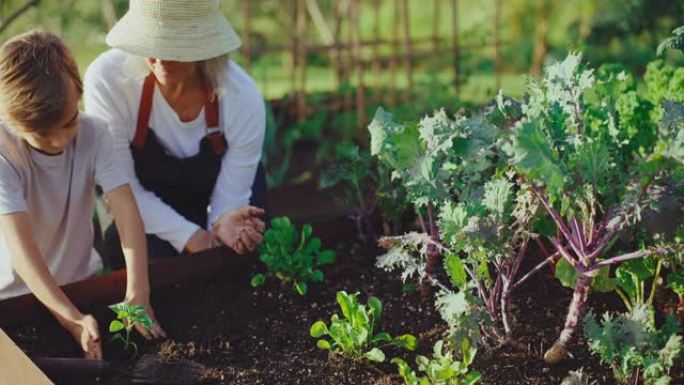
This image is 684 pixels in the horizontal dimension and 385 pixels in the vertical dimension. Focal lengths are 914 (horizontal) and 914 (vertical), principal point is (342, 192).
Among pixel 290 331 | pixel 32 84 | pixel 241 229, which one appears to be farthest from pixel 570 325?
pixel 32 84

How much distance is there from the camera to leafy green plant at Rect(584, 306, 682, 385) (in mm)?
1903

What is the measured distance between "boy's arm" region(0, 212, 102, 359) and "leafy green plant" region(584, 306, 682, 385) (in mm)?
1181

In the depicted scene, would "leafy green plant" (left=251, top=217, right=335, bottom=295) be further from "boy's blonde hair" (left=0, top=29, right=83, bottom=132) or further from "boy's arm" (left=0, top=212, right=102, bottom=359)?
"boy's blonde hair" (left=0, top=29, right=83, bottom=132)

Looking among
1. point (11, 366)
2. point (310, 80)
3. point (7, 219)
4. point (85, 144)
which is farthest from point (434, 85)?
point (11, 366)

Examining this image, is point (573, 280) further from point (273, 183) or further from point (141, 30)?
point (273, 183)

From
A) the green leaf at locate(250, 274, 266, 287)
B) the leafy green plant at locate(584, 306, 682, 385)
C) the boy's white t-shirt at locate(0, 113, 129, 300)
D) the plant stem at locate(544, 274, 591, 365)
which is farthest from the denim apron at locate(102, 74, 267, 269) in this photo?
the leafy green plant at locate(584, 306, 682, 385)

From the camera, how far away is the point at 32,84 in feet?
7.50

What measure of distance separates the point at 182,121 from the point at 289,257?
674mm

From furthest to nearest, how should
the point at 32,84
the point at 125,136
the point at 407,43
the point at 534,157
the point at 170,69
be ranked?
the point at 407,43, the point at 125,136, the point at 170,69, the point at 32,84, the point at 534,157

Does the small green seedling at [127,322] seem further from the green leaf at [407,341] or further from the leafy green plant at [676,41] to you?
the leafy green plant at [676,41]

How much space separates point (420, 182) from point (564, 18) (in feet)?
17.9

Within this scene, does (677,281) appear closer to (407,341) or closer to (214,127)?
(407,341)

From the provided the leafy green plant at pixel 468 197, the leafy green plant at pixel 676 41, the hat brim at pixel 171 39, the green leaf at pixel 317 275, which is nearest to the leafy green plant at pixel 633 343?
the leafy green plant at pixel 468 197

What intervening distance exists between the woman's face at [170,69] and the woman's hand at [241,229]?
447 millimetres
